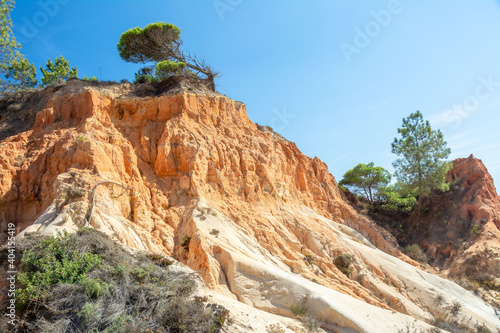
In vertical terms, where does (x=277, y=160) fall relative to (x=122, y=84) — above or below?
below

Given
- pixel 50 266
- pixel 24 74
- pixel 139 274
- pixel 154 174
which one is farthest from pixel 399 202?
pixel 24 74

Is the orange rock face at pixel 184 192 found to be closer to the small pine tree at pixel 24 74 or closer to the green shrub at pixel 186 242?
the green shrub at pixel 186 242

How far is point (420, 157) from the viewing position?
97.6 ft

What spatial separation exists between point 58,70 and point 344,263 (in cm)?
3059

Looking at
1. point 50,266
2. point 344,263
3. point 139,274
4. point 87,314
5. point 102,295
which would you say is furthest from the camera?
point 344,263

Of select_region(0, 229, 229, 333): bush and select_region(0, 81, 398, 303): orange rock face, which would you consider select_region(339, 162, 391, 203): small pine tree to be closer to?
select_region(0, 81, 398, 303): orange rock face

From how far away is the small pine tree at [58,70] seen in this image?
3098 cm

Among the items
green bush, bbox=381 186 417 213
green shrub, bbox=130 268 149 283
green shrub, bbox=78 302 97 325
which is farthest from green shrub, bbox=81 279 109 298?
green bush, bbox=381 186 417 213

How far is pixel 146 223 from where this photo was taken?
1358cm

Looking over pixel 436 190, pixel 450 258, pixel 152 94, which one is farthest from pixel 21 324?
pixel 436 190

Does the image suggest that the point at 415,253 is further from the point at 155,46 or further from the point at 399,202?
the point at 155,46

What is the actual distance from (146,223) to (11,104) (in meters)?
12.8

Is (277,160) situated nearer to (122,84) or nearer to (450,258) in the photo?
(122,84)

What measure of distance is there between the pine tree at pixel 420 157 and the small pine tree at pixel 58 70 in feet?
103
